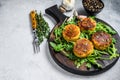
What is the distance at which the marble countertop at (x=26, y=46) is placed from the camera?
1.16m

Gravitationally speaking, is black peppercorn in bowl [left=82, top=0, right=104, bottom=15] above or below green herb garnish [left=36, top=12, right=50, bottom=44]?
above

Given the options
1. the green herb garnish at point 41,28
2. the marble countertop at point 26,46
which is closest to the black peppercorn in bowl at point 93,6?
the marble countertop at point 26,46

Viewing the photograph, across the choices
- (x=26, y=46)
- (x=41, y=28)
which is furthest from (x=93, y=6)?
(x=26, y=46)

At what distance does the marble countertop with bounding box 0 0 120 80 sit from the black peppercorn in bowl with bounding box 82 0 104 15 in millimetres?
65

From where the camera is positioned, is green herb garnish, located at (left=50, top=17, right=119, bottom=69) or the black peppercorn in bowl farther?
the black peppercorn in bowl

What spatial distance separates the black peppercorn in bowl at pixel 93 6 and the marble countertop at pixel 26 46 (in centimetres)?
6

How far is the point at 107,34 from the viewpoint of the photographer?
47.1 inches

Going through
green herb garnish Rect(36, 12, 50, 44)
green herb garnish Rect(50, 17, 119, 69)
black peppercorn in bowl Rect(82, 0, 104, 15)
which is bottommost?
green herb garnish Rect(50, 17, 119, 69)

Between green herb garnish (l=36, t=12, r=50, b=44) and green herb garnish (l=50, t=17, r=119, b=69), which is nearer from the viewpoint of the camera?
green herb garnish (l=50, t=17, r=119, b=69)

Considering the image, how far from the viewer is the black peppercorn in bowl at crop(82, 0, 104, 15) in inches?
52.0

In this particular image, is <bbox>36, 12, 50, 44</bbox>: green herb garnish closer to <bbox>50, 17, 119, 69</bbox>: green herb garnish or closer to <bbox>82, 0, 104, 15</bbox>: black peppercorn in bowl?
<bbox>50, 17, 119, 69</bbox>: green herb garnish

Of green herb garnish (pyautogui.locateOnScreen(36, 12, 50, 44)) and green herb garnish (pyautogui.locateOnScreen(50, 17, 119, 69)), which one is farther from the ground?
green herb garnish (pyautogui.locateOnScreen(36, 12, 50, 44))

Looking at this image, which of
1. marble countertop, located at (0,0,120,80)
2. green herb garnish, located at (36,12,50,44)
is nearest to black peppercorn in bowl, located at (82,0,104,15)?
marble countertop, located at (0,0,120,80)

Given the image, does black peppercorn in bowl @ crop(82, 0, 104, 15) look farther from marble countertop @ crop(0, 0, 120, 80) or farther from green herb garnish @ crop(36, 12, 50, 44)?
green herb garnish @ crop(36, 12, 50, 44)
